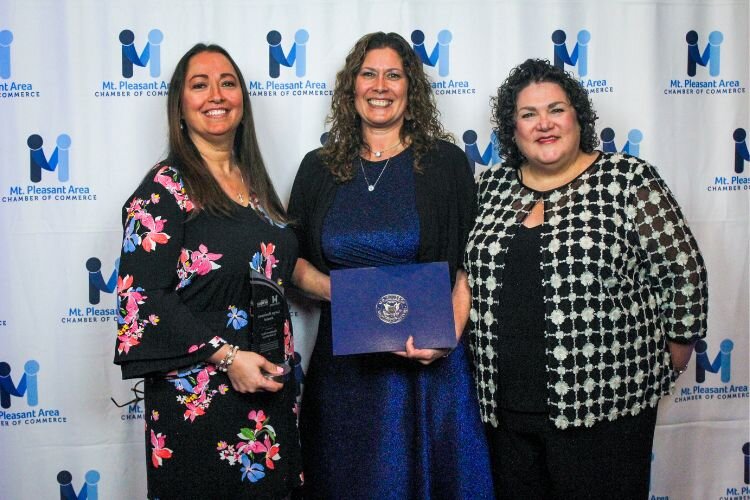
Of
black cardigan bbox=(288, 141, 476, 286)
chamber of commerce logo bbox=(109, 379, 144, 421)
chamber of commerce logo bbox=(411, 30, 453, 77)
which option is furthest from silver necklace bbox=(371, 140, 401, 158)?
chamber of commerce logo bbox=(109, 379, 144, 421)

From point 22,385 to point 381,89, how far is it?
161cm

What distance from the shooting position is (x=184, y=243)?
1520 mm

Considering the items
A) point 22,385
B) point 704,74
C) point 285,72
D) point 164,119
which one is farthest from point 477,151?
point 22,385

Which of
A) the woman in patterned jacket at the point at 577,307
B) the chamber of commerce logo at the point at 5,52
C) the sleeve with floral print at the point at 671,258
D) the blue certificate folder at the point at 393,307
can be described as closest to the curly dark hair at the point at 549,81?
the woman in patterned jacket at the point at 577,307

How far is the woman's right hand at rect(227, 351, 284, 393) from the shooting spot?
148 cm

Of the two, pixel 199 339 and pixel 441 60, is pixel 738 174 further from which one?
pixel 199 339

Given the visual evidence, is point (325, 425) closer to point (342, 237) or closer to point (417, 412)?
point (417, 412)

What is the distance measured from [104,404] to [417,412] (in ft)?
3.92

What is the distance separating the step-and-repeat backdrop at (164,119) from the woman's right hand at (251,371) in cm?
83

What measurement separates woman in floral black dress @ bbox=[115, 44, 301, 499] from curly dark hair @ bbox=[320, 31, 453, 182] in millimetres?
373

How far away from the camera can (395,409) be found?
1.79 meters

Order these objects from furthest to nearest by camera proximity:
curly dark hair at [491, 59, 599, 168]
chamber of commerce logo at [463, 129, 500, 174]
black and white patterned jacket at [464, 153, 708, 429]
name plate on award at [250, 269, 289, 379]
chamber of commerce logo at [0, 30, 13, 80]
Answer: chamber of commerce logo at [463, 129, 500, 174] → chamber of commerce logo at [0, 30, 13, 80] → curly dark hair at [491, 59, 599, 168] → black and white patterned jacket at [464, 153, 708, 429] → name plate on award at [250, 269, 289, 379]

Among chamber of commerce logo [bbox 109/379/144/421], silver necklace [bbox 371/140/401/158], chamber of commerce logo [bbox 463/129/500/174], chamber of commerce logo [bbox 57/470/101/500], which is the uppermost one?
chamber of commerce logo [bbox 463/129/500/174]

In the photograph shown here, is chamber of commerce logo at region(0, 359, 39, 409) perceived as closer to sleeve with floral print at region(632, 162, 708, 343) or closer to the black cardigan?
the black cardigan
